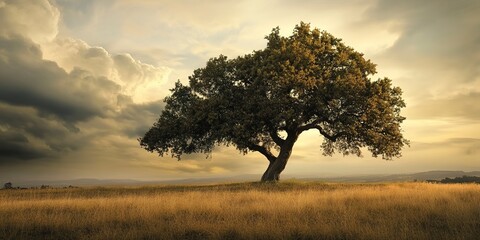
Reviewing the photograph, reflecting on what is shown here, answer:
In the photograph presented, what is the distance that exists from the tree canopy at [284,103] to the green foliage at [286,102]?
80mm

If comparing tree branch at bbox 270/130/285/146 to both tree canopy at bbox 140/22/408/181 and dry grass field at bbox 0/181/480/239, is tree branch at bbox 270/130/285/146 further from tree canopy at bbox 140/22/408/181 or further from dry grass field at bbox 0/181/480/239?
dry grass field at bbox 0/181/480/239

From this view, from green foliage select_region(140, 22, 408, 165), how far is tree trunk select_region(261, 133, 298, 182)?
0.22 meters

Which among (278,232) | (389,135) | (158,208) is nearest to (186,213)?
(158,208)

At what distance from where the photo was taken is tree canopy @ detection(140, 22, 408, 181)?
119ft

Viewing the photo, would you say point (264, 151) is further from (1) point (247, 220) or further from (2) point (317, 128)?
(1) point (247, 220)

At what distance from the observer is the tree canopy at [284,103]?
3631 centimetres

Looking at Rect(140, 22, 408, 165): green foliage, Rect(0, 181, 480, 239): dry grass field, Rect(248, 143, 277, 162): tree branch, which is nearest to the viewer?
Rect(0, 181, 480, 239): dry grass field

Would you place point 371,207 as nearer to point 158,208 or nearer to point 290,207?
point 290,207

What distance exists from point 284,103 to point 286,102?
0.34 metres

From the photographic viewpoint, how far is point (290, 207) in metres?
18.2

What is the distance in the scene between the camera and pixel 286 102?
35.8 meters

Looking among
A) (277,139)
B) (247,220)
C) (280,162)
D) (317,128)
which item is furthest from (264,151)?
(247,220)

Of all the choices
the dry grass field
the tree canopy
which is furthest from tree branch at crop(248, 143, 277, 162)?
the dry grass field

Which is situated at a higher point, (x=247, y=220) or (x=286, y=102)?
(x=286, y=102)
